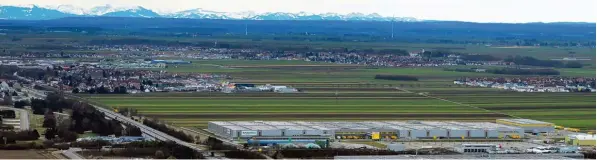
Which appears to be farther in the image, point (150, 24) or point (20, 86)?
point (150, 24)

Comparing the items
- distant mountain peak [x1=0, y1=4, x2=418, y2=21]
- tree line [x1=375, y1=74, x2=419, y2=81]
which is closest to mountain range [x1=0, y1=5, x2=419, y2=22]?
distant mountain peak [x1=0, y1=4, x2=418, y2=21]

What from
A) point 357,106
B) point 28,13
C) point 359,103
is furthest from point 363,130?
point 28,13

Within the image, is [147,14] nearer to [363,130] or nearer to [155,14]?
[155,14]

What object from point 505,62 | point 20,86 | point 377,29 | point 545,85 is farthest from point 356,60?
point 377,29

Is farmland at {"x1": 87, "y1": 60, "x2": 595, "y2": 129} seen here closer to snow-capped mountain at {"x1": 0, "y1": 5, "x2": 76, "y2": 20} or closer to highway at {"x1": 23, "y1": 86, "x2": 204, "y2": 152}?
highway at {"x1": 23, "y1": 86, "x2": 204, "y2": 152}

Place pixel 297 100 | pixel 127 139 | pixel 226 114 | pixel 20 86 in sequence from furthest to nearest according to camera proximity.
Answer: pixel 20 86 < pixel 297 100 < pixel 226 114 < pixel 127 139

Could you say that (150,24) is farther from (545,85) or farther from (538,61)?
(545,85)

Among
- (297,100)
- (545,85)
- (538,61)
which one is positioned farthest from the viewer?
(538,61)
